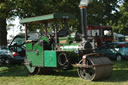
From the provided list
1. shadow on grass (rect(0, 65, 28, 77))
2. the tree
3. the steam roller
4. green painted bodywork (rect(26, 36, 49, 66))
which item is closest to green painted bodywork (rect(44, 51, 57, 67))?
the steam roller

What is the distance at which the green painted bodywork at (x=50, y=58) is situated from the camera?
7.77 meters

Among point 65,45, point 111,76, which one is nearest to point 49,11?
point 65,45

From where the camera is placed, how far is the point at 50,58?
312 inches

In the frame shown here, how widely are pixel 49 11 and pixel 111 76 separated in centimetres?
682

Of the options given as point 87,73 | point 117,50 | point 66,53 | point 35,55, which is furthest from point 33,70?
point 117,50

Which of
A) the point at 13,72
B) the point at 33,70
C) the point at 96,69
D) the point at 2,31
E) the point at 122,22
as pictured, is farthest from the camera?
the point at 122,22

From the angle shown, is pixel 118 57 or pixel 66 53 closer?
pixel 66 53

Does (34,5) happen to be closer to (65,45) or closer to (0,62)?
(0,62)

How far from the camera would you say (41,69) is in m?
8.91

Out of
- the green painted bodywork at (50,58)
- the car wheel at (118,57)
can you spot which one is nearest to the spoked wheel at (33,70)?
the green painted bodywork at (50,58)

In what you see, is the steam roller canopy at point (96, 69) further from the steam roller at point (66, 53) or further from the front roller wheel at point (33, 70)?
the front roller wheel at point (33, 70)

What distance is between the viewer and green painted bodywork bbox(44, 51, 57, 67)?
7770mm

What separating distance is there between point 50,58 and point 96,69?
1.82 m

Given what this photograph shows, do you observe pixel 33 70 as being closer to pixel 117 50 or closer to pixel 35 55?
pixel 35 55
